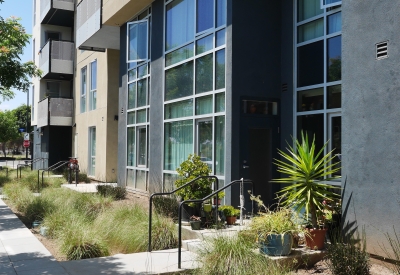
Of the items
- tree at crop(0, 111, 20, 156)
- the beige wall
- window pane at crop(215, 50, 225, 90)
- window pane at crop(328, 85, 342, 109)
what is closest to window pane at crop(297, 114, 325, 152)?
window pane at crop(328, 85, 342, 109)

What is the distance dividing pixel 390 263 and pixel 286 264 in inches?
55.1

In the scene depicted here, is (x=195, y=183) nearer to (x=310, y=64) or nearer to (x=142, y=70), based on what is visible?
(x=310, y=64)

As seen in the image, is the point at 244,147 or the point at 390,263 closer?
the point at 390,263

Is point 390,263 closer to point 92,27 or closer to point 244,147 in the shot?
point 244,147

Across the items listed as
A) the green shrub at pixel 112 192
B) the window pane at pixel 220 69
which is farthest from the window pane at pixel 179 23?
the green shrub at pixel 112 192

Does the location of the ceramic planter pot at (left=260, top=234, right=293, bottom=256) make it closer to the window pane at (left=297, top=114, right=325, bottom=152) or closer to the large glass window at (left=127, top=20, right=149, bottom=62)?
the window pane at (left=297, top=114, right=325, bottom=152)

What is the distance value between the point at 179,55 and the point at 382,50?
6740 mm

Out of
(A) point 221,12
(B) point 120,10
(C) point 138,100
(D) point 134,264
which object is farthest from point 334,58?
(B) point 120,10

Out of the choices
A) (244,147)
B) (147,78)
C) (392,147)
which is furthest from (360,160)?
(147,78)

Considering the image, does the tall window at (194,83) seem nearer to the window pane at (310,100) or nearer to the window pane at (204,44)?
the window pane at (204,44)

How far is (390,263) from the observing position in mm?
6066

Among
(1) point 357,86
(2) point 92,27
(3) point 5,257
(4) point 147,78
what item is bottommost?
(3) point 5,257

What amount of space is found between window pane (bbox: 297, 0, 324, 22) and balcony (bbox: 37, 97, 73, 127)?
1767 cm

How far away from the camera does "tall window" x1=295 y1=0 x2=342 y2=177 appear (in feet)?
28.2
